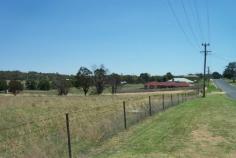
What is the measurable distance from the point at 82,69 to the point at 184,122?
96929 millimetres

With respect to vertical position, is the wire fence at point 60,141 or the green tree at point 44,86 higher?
the green tree at point 44,86

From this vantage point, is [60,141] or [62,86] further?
[62,86]

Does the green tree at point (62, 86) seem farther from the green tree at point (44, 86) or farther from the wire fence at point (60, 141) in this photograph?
the wire fence at point (60, 141)

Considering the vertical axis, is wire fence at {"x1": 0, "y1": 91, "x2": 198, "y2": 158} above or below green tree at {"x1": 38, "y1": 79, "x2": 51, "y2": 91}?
below

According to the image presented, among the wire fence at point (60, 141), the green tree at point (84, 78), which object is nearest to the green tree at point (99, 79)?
the green tree at point (84, 78)

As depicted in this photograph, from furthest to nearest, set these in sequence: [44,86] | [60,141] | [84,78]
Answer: [44,86]
[84,78]
[60,141]

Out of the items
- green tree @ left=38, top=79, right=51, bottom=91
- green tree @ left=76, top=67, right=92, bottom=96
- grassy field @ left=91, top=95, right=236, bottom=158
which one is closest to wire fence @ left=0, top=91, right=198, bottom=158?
grassy field @ left=91, top=95, right=236, bottom=158

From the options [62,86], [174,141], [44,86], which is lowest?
[174,141]

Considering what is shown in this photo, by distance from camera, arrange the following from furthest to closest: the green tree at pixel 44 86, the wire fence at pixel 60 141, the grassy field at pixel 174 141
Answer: the green tree at pixel 44 86 < the grassy field at pixel 174 141 < the wire fence at pixel 60 141

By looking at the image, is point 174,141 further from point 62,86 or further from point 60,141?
point 62,86

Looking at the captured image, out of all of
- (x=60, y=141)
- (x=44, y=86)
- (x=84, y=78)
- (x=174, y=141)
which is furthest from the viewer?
(x=44, y=86)

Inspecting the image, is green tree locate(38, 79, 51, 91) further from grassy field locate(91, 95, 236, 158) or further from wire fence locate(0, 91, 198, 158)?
grassy field locate(91, 95, 236, 158)

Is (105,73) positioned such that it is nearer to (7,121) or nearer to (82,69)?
(82,69)

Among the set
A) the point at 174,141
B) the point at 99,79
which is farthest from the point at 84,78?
the point at 174,141
